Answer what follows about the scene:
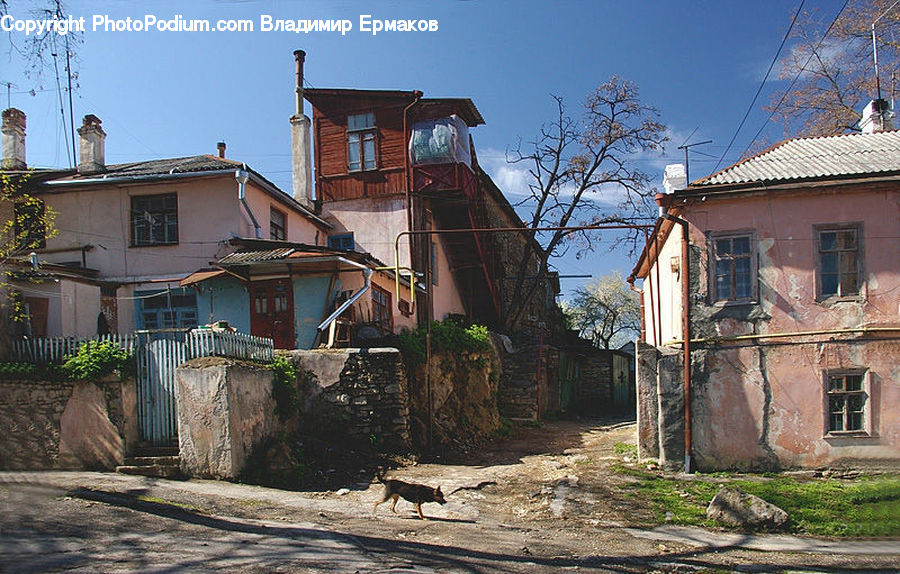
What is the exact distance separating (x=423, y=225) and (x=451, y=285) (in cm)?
359

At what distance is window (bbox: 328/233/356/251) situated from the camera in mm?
23016

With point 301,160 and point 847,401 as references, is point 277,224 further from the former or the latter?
point 847,401

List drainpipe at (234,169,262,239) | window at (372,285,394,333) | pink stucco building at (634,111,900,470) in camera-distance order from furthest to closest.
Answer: window at (372,285,394,333) < drainpipe at (234,169,262,239) < pink stucco building at (634,111,900,470)

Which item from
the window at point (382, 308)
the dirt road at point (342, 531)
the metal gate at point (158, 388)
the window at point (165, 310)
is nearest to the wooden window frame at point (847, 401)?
the dirt road at point (342, 531)

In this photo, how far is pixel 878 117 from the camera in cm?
1777

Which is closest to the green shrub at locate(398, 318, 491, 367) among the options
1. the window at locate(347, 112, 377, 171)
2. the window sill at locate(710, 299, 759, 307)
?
the window at locate(347, 112, 377, 171)

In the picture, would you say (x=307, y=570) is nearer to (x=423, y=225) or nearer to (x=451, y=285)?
(x=423, y=225)

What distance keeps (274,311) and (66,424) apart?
6567mm

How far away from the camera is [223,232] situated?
18.3 m

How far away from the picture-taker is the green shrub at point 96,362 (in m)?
12.0

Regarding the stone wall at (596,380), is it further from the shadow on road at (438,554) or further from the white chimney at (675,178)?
the shadow on road at (438,554)

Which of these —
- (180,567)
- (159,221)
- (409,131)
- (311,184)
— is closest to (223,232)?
(159,221)

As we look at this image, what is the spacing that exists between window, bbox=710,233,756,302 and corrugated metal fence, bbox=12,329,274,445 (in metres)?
9.75

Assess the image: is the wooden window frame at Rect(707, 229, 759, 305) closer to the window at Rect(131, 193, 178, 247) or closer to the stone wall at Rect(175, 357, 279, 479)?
the stone wall at Rect(175, 357, 279, 479)
